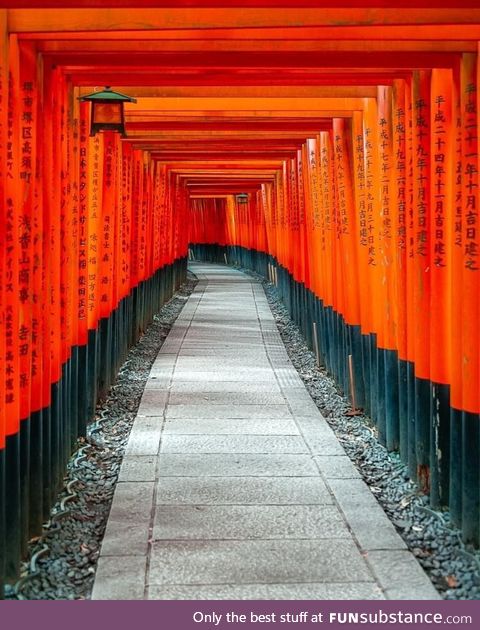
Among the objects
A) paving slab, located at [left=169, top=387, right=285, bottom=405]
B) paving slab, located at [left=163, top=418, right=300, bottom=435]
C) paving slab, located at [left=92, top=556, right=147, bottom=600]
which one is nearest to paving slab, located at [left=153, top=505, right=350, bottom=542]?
paving slab, located at [left=92, top=556, right=147, bottom=600]

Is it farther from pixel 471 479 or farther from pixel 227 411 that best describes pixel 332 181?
pixel 471 479

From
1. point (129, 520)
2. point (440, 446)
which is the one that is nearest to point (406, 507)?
point (440, 446)

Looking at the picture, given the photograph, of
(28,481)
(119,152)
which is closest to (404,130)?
(28,481)

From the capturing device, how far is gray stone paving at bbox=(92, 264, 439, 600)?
4383 mm

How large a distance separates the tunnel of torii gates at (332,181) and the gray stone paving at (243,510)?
521mm

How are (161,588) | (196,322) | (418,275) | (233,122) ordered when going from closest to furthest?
(161,588)
(418,275)
(233,122)
(196,322)

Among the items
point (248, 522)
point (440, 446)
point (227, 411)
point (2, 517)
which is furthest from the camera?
point (227, 411)

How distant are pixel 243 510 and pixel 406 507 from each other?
1089 mm

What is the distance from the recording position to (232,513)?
216 inches

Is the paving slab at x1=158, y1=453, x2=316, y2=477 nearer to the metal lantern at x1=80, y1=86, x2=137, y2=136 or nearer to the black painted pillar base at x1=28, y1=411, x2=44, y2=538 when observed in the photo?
the black painted pillar base at x1=28, y1=411, x2=44, y2=538

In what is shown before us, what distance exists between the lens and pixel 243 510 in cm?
554

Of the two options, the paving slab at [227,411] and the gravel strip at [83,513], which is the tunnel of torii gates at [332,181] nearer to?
the gravel strip at [83,513]

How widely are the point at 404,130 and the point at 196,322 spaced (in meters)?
10.1

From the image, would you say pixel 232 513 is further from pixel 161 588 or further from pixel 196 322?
pixel 196 322
